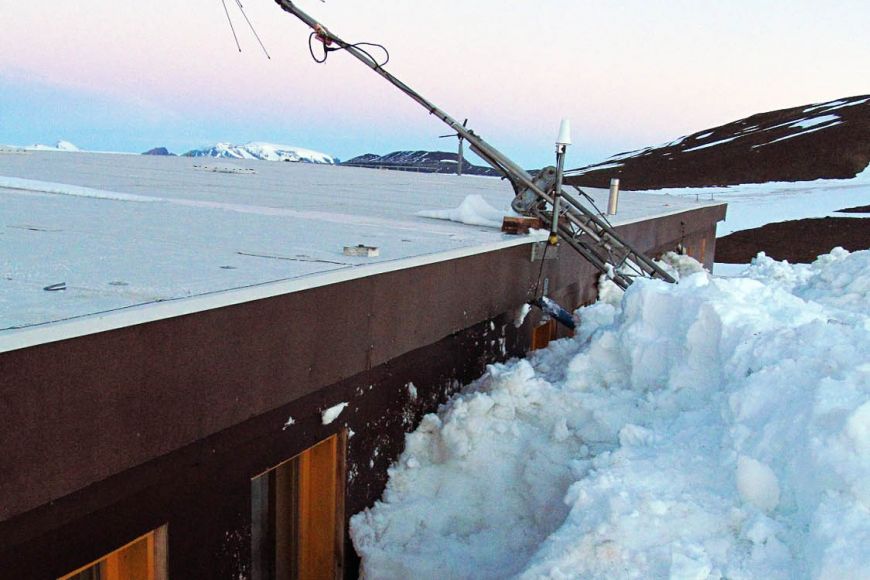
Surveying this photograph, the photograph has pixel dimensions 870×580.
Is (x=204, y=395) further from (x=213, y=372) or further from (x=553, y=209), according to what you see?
(x=553, y=209)

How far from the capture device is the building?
7.08 feet

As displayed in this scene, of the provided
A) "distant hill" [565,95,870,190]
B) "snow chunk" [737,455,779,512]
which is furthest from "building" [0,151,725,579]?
"distant hill" [565,95,870,190]

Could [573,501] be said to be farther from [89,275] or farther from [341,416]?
[89,275]

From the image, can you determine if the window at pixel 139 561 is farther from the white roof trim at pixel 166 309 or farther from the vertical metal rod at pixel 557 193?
the vertical metal rod at pixel 557 193

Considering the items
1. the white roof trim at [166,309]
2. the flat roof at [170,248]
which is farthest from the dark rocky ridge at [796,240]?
the white roof trim at [166,309]

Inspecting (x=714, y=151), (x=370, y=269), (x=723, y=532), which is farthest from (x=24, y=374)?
(x=714, y=151)

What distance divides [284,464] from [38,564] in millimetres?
1546

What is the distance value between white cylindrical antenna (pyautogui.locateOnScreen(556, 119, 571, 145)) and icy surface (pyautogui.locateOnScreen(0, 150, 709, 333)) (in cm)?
87

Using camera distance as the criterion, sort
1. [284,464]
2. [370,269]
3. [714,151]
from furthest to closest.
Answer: [714,151] < [284,464] < [370,269]

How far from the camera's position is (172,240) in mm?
3902

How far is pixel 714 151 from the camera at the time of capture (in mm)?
49750

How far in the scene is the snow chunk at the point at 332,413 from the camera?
3.80 meters

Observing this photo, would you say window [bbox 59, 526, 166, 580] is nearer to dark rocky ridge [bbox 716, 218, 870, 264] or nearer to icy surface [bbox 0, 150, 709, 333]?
icy surface [bbox 0, 150, 709, 333]

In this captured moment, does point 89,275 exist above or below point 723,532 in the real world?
above
